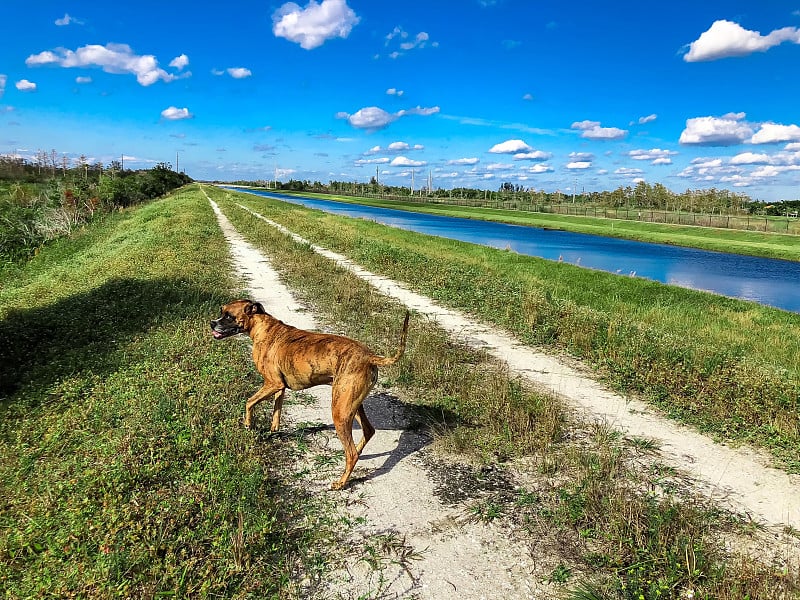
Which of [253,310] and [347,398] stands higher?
[253,310]

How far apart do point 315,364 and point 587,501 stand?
2.98 m

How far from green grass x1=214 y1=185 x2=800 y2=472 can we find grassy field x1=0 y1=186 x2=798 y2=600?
6.32 feet

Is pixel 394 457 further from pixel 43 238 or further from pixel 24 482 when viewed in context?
pixel 43 238

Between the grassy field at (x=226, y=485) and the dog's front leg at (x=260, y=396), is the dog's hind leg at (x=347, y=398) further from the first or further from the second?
the dog's front leg at (x=260, y=396)

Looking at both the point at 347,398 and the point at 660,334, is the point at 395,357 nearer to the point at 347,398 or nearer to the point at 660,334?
the point at 347,398

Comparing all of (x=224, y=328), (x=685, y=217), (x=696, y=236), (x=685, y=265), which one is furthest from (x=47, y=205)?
(x=685, y=217)

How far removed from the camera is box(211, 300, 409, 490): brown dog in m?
4.78

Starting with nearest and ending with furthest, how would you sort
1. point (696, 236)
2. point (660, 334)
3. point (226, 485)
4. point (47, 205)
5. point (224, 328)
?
point (226, 485) → point (224, 328) → point (660, 334) → point (47, 205) → point (696, 236)

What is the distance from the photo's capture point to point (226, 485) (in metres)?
4.57

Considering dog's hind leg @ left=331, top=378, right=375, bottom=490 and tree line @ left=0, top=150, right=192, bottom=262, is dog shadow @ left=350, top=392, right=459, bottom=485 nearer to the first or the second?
Answer: dog's hind leg @ left=331, top=378, right=375, bottom=490

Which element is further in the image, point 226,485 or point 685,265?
point 685,265

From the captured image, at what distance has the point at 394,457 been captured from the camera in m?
5.70

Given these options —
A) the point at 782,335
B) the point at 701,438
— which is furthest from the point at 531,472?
the point at 782,335

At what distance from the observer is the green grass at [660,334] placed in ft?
22.8
